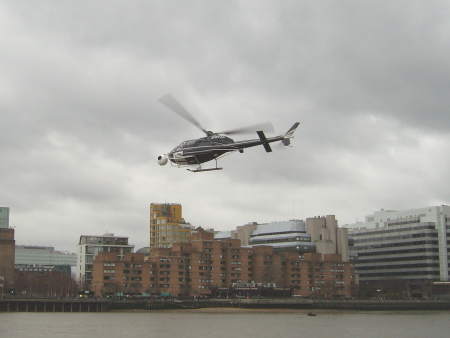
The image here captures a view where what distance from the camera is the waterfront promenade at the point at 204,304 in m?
176

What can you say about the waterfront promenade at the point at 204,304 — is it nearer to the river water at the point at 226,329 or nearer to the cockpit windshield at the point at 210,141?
the river water at the point at 226,329

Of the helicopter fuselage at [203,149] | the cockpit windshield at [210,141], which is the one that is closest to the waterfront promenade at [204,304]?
the helicopter fuselage at [203,149]

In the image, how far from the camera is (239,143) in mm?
77375

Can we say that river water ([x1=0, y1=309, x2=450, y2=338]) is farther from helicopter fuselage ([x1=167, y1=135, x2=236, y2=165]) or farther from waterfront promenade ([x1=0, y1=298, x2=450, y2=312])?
waterfront promenade ([x1=0, y1=298, x2=450, y2=312])

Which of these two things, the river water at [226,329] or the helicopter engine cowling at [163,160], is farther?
the river water at [226,329]

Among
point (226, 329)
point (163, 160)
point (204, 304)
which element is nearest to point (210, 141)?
point (163, 160)

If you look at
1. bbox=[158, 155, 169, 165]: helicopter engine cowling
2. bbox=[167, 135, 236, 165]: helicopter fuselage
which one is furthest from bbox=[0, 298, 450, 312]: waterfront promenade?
bbox=[167, 135, 236, 165]: helicopter fuselage

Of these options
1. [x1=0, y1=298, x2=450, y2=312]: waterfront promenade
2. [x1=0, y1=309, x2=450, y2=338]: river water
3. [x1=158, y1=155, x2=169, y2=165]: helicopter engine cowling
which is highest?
[x1=158, y1=155, x2=169, y2=165]: helicopter engine cowling

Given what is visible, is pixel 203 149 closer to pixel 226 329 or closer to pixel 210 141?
pixel 210 141

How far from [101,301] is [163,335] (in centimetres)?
8289

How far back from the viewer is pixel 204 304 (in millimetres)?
183500

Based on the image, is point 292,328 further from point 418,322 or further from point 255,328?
point 418,322

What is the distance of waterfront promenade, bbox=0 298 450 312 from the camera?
17650cm

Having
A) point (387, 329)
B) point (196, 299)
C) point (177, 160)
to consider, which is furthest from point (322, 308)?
point (177, 160)
